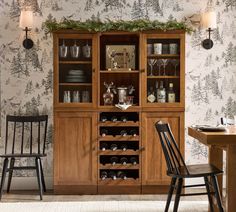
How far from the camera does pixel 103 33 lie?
6.61 m

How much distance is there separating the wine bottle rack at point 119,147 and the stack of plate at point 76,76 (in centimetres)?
45

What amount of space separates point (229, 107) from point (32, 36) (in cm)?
244

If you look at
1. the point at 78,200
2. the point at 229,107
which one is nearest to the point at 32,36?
the point at 78,200

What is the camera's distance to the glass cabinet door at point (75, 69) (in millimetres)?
6598

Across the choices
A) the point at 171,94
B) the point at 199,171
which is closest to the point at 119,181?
the point at 171,94

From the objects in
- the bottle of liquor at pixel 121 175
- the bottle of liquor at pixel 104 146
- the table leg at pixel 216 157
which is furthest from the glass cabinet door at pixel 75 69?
the table leg at pixel 216 157

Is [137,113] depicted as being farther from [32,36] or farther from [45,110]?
[32,36]

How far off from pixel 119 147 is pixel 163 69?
1002 millimetres

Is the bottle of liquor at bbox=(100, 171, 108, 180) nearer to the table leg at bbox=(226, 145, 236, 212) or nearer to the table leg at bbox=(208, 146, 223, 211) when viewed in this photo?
the table leg at bbox=(208, 146, 223, 211)

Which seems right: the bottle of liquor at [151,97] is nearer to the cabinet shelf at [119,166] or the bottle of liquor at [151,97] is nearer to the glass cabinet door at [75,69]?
the glass cabinet door at [75,69]

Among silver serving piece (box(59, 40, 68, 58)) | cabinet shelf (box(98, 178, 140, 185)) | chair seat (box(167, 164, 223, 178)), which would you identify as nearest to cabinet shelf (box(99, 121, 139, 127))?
cabinet shelf (box(98, 178, 140, 185))

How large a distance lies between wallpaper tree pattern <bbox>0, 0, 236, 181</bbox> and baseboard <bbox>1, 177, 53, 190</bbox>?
3.0 inches

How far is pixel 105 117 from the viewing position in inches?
263

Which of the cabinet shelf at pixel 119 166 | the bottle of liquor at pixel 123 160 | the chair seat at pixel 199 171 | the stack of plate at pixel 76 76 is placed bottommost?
the cabinet shelf at pixel 119 166
